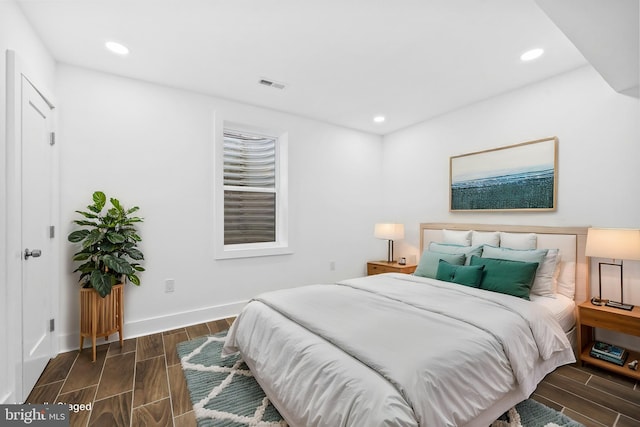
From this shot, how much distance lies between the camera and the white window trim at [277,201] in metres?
3.43

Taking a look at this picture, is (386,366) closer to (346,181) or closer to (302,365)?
(302,365)

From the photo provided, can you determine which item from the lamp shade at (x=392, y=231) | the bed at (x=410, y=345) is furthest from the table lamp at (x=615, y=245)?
the lamp shade at (x=392, y=231)

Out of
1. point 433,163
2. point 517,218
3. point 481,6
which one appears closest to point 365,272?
point 433,163

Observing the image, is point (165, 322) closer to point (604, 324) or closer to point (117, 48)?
point (117, 48)

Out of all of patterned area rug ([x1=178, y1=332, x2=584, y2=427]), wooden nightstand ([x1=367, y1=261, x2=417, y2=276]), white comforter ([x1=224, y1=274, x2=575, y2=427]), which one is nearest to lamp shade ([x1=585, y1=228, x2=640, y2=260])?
white comforter ([x1=224, y1=274, x2=575, y2=427])

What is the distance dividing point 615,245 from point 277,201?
11.1ft

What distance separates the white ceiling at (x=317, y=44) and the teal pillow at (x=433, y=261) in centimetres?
177

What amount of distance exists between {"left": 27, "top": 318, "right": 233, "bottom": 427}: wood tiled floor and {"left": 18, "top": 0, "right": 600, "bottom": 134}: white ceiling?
2.58 metres

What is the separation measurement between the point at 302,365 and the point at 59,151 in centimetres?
277

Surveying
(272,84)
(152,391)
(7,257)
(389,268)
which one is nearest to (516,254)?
(389,268)

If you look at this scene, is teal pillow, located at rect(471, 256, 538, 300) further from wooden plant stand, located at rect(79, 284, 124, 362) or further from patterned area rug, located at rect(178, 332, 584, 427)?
wooden plant stand, located at rect(79, 284, 124, 362)

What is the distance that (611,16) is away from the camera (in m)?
1.58

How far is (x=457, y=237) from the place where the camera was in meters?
3.49

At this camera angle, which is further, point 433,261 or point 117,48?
point 433,261
